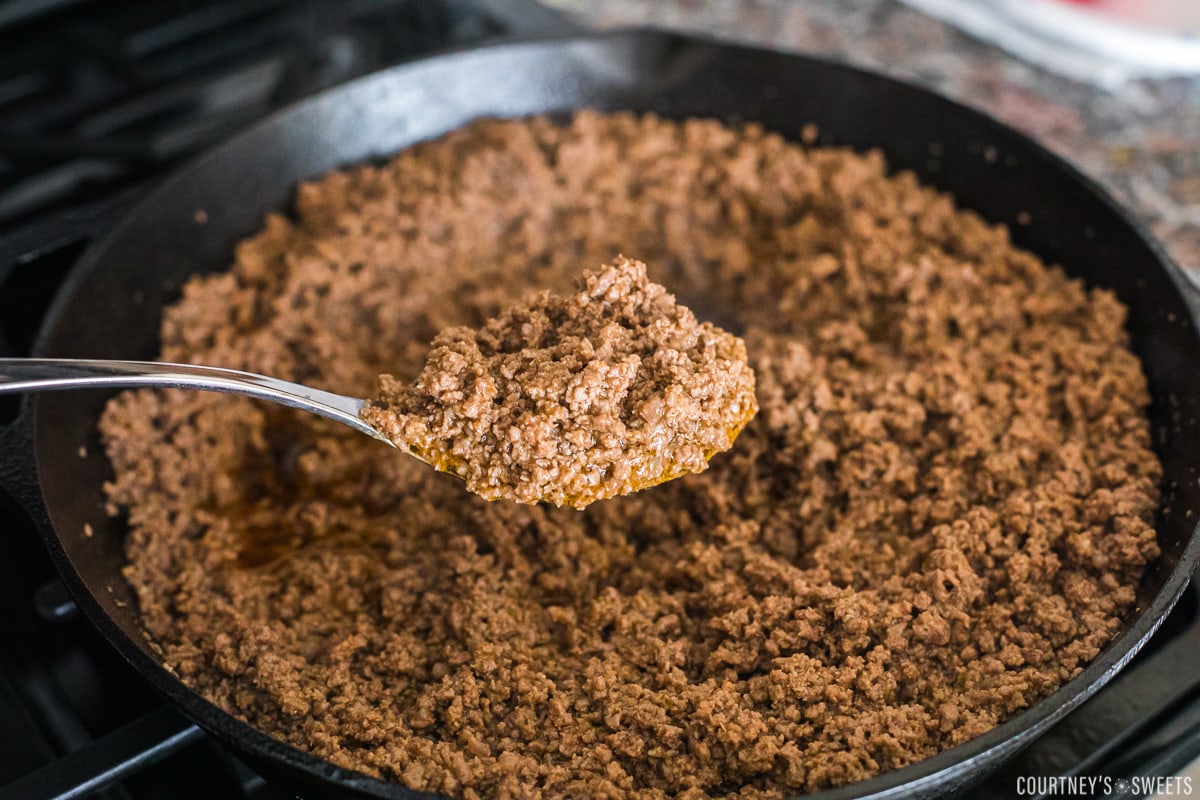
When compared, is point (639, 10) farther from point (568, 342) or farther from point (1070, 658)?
point (1070, 658)

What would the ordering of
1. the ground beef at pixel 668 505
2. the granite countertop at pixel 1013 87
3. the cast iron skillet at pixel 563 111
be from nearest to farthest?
the cast iron skillet at pixel 563 111 → the ground beef at pixel 668 505 → the granite countertop at pixel 1013 87

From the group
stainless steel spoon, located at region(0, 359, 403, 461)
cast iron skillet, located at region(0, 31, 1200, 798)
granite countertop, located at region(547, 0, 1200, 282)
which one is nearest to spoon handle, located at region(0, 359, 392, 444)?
stainless steel spoon, located at region(0, 359, 403, 461)

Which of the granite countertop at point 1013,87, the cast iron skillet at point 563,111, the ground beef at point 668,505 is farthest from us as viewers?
the granite countertop at point 1013,87

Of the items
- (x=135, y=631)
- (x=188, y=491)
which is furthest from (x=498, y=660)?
(x=188, y=491)

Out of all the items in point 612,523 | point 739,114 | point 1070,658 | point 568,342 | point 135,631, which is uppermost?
point 739,114

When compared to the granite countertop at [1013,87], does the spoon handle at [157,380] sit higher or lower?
lower

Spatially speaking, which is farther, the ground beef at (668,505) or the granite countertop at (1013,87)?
the granite countertop at (1013,87)

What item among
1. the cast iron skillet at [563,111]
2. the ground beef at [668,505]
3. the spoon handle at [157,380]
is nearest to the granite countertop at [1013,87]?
the cast iron skillet at [563,111]

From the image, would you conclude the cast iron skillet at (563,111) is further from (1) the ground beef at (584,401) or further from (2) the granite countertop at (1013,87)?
(1) the ground beef at (584,401)
